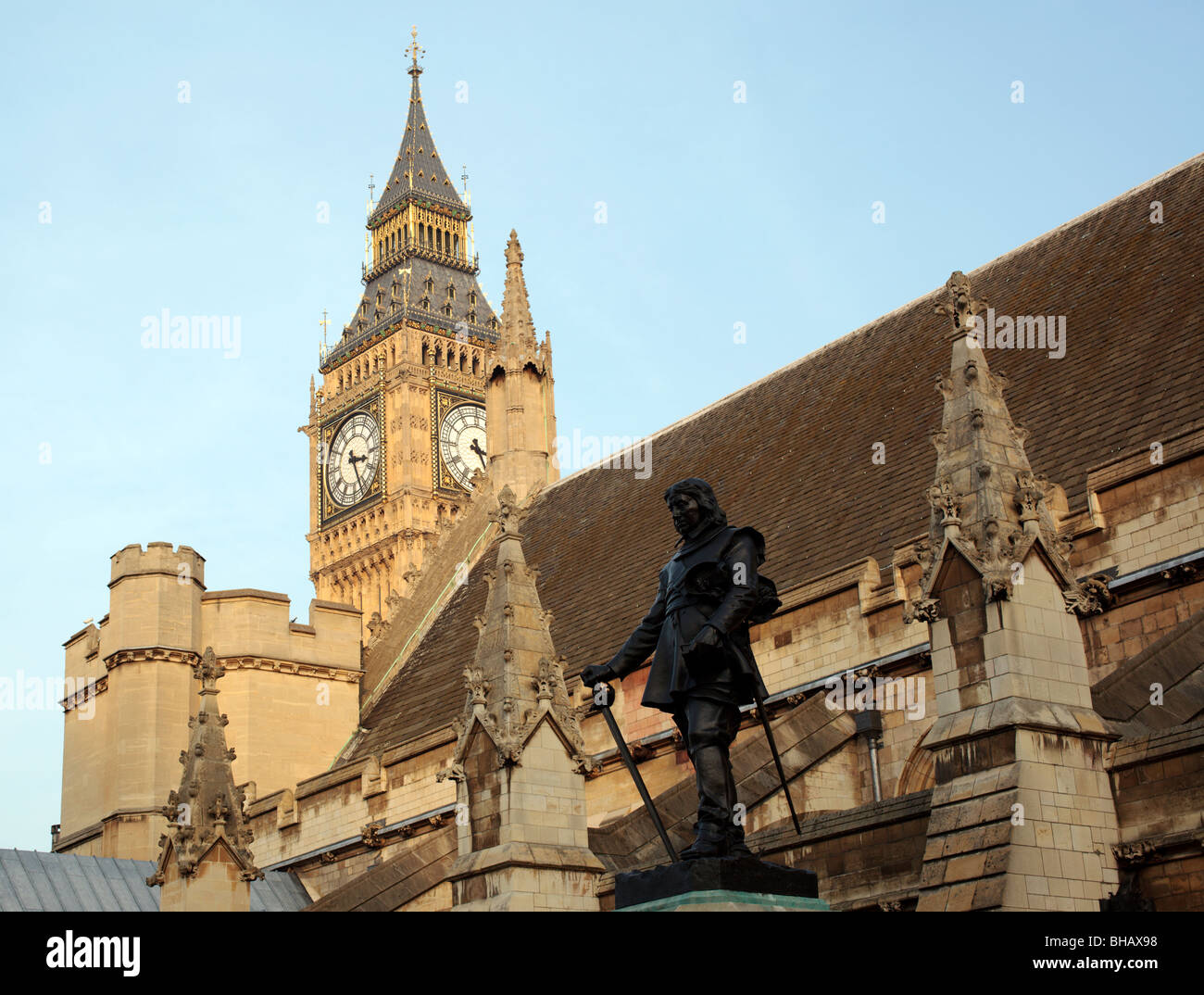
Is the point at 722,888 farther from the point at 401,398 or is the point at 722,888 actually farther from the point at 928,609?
the point at 401,398

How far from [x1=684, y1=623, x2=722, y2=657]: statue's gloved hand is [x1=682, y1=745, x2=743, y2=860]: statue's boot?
60cm

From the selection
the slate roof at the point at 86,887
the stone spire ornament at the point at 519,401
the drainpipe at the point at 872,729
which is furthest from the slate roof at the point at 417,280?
the drainpipe at the point at 872,729

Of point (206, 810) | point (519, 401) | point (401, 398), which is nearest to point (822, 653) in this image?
point (206, 810)

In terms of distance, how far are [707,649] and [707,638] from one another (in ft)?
0.18

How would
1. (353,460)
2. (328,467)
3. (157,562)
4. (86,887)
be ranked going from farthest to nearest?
(328,467) → (353,460) → (157,562) → (86,887)

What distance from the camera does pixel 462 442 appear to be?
266ft

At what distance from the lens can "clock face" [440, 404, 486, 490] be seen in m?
80.4

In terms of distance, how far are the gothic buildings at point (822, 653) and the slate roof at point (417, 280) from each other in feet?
167

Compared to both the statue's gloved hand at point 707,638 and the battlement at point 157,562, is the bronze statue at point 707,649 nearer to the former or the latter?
the statue's gloved hand at point 707,638

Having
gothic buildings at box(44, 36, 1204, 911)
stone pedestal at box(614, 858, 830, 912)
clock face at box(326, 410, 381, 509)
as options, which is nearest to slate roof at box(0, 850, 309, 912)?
gothic buildings at box(44, 36, 1204, 911)

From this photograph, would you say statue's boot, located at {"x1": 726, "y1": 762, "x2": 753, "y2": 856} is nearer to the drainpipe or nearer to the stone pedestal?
the stone pedestal

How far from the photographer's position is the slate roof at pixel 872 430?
60.0 feet
